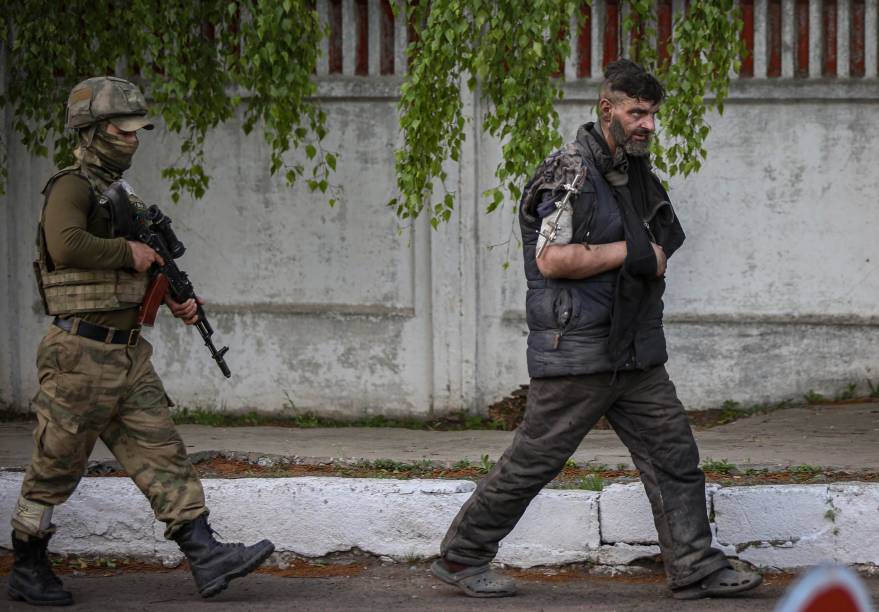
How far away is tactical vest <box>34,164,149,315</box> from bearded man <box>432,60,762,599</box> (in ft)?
4.88

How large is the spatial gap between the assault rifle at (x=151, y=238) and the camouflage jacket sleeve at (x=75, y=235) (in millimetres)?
112

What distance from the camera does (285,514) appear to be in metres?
5.74

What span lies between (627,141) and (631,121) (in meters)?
0.07

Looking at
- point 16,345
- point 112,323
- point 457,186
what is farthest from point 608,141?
point 16,345

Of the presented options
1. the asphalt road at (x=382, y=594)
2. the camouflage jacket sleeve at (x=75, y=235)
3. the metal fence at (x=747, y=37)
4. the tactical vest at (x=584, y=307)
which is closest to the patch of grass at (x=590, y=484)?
the asphalt road at (x=382, y=594)

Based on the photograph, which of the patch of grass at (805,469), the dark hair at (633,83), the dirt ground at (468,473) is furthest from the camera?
the patch of grass at (805,469)

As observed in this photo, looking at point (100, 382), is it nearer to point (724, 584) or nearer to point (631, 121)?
point (631, 121)

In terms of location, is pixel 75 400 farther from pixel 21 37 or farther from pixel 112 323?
pixel 21 37

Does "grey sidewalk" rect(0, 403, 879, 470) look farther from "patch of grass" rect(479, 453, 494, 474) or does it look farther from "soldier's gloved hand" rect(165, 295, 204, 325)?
"soldier's gloved hand" rect(165, 295, 204, 325)

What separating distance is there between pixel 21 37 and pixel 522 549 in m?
4.18

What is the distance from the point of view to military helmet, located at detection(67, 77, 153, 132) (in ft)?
16.2

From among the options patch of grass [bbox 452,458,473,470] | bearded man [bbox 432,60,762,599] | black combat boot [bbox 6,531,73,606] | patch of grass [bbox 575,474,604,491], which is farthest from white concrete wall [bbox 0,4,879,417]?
black combat boot [bbox 6,531,73,606]

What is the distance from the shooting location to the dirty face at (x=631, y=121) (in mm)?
4727

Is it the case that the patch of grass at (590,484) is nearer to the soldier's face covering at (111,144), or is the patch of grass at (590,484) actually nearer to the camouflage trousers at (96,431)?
the camouflage trousers at (96,431)
